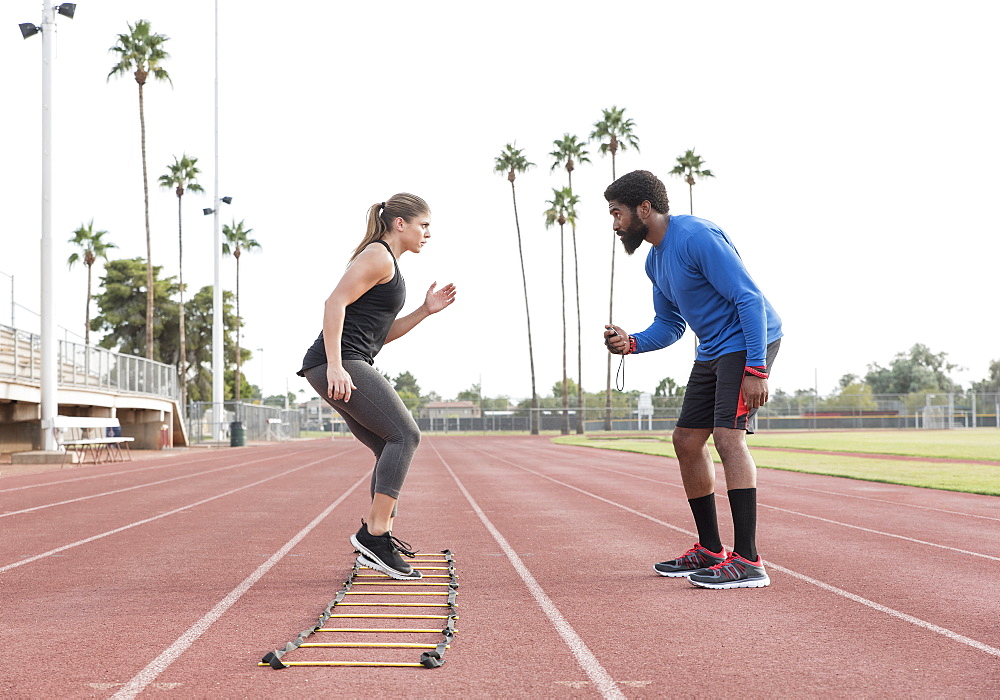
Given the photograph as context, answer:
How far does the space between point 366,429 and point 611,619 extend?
1900mm

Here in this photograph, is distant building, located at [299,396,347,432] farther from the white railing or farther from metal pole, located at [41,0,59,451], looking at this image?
metal pole, located at [41,0,59,451]

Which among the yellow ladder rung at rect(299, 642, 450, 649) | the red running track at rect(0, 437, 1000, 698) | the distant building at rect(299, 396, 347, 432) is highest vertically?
the yellow ladder rung at rect(299, 642, 450, 649)

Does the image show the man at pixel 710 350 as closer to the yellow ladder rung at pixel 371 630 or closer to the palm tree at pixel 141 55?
the yellow ladder rung at pixel 371 630

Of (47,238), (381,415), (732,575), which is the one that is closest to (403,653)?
(381,415)

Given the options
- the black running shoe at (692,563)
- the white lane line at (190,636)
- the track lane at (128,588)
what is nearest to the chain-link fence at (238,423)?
the track lane at (128,588)

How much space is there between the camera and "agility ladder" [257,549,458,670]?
3.38 meters

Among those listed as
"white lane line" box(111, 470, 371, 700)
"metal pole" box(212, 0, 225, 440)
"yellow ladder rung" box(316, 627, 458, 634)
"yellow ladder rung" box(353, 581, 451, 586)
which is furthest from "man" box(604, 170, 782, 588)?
"metal pole" box(212, 0, 225, 440)

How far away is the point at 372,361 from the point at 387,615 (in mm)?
1530

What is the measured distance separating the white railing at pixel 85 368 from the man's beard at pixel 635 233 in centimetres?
1937

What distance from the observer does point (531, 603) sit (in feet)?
15.0

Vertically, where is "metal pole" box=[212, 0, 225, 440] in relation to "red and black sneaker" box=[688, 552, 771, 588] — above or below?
above

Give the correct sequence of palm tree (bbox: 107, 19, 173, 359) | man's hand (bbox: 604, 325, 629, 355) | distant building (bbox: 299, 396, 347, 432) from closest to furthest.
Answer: man's hand (bbox: 604, 325, 629, 355) < palm tree (bbox: 107, 19, 173, 359) < distant building (bbox: 299, 396, 347, 432)

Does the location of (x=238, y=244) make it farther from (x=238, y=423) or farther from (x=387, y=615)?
(x=387, y=615)

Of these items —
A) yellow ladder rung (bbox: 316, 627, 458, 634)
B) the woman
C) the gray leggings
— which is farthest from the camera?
the gray leggings
